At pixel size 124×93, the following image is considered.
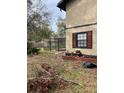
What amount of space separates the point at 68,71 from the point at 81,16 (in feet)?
1.50

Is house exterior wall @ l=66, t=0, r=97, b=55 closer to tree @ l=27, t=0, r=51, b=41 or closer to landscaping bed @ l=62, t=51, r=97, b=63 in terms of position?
landscaping bed @ l=62, t=51, r=97, b=63

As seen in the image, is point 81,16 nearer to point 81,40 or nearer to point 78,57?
point 81,40

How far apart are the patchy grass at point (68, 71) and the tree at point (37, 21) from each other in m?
0.15

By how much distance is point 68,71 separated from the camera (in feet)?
6.31

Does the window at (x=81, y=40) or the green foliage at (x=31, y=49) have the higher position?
the window at (x=81, y=40)

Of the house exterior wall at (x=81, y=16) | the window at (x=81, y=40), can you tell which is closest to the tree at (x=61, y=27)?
the house exterior wall at (x=81, y=16)

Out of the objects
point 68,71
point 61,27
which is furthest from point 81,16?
point 68,71

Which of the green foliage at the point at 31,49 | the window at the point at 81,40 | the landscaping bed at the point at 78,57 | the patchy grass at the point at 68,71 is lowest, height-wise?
the patchy grass at the point at 68,71

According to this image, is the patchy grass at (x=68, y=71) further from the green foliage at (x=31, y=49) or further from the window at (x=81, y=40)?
the window at (x=81, y=40)

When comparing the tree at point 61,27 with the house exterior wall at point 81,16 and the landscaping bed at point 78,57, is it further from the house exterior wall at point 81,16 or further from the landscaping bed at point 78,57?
the landscaping bed at point 78,57

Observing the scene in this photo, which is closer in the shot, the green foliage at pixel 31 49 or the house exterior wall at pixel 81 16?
the green foliage at pixel 31 49

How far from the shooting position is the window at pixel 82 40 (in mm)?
1952

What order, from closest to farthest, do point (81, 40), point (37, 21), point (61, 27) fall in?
1. point (37, 21)
2. point (61, 27)
3. point (81, 40)

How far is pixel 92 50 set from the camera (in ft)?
6.34
